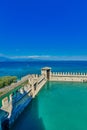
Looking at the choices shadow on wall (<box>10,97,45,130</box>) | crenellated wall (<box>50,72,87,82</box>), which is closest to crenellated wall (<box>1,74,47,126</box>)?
shadow on wall (<box>10,97,45,130</box>)

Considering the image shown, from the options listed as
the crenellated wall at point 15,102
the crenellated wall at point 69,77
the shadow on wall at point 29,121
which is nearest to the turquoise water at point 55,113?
the shadow on wall at point 29,121

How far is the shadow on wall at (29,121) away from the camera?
534 inches

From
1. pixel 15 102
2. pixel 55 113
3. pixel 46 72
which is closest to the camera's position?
pixel 15 102

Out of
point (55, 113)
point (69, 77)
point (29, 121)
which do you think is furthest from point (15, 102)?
point (69, 77)

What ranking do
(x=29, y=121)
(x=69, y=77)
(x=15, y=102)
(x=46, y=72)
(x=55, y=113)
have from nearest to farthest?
(x=29, y=121), (x=15, y=102), (x=55, y=113), (x=69, y=77), (x=46, y=72)

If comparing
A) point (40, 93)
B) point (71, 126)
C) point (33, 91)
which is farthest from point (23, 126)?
point (40, 93)

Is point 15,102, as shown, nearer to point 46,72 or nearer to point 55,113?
point 55,113

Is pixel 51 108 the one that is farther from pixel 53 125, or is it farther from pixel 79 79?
pixel 79 79

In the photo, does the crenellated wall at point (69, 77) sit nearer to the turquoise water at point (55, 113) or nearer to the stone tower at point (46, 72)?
the stone tower at point (46, 72)

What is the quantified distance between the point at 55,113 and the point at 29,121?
288 centimetres

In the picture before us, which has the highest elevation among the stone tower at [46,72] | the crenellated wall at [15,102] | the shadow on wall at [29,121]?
the stone tower at [46,72]

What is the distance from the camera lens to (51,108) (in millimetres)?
17703

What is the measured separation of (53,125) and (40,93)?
1004 cm

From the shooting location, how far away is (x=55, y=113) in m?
16.4
